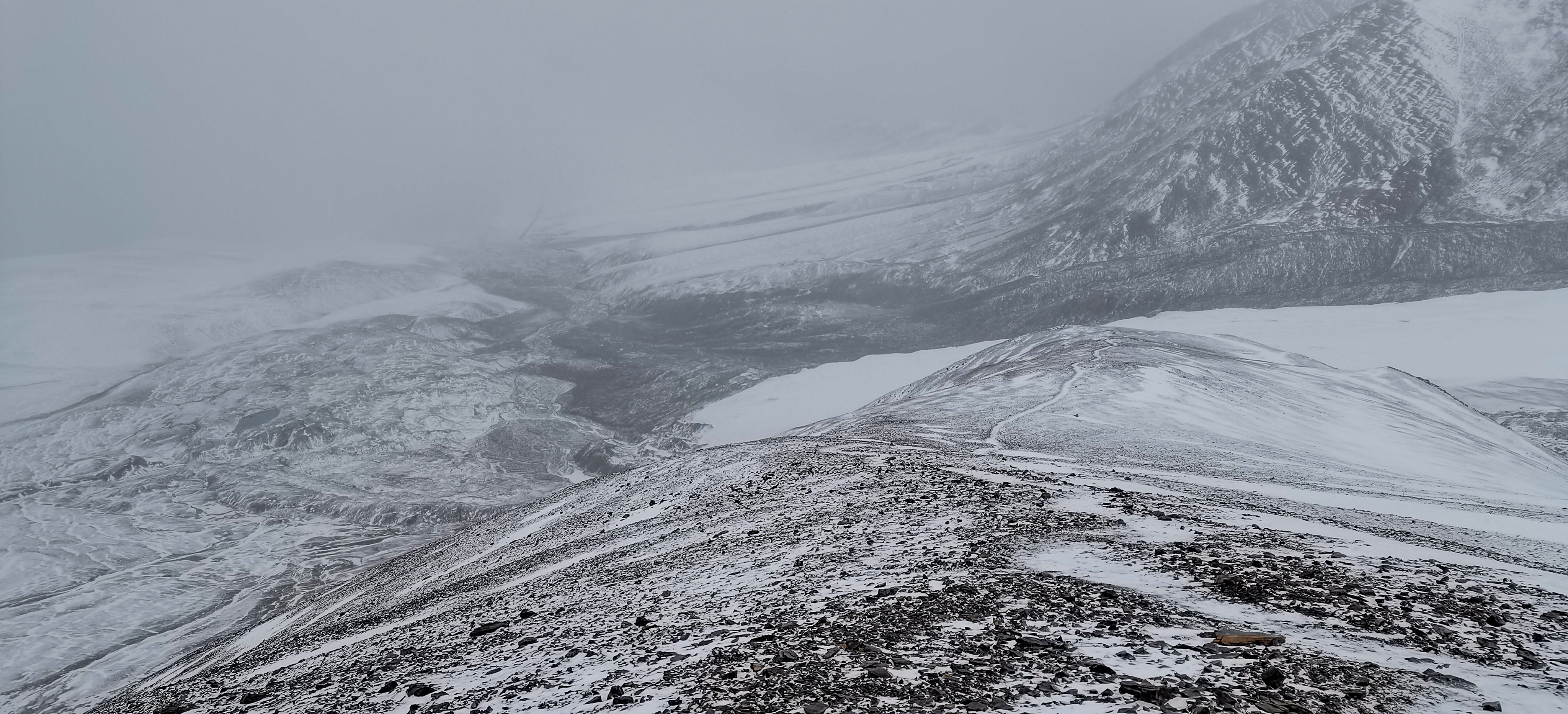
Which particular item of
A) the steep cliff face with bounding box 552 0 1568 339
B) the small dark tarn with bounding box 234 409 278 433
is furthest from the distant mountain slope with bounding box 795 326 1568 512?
the small dark tarn with bounding box 234 409 278 433

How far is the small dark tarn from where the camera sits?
105 meters

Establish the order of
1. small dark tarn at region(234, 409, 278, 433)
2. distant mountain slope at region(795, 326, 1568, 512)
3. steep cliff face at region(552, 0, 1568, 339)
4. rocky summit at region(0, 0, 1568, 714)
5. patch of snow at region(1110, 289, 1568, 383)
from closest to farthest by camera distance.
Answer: rocky summit at region(0, 0, 1568, 714)
distant mountain slope at region(795, 326, 1568, 512)
patch of snow at region(1110, 289, 1568, 383)
small dark tarn at region(234, 409, 278, 433)
steep cliff face at region(552, 0, 1568, 339)

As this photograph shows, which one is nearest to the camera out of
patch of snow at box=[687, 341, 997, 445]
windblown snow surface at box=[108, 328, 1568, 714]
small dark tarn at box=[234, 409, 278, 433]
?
windblown snow surface at box=[108, 328, 1568, 714]

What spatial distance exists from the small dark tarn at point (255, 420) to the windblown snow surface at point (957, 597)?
87763 mm

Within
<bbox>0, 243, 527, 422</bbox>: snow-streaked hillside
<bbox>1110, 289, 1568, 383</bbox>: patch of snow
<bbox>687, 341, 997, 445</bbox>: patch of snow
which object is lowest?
<bbox>687, 341, 997, 445</bbox>: patch of snow

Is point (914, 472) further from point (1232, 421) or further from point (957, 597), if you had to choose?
point (1232, 421)

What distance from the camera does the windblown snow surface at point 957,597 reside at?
857 cm

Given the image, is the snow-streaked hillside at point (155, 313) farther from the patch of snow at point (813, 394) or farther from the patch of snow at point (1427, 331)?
the patch of snow at point (1427, 331)

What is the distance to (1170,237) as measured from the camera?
152 meters

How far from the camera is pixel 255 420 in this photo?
4250 inches

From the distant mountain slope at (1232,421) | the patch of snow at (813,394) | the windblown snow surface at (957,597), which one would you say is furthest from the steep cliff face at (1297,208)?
the windblown snow surface at (957,597)

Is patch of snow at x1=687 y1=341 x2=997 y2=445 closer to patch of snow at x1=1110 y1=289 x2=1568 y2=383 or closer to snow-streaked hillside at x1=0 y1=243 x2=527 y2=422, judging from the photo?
patch of snow at x1=1110 y1=289 x2=1568 y2=383

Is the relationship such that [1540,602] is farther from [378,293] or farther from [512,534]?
[378,293]

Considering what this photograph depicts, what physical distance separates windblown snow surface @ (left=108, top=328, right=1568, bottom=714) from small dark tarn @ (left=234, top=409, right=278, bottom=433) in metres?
87.8
